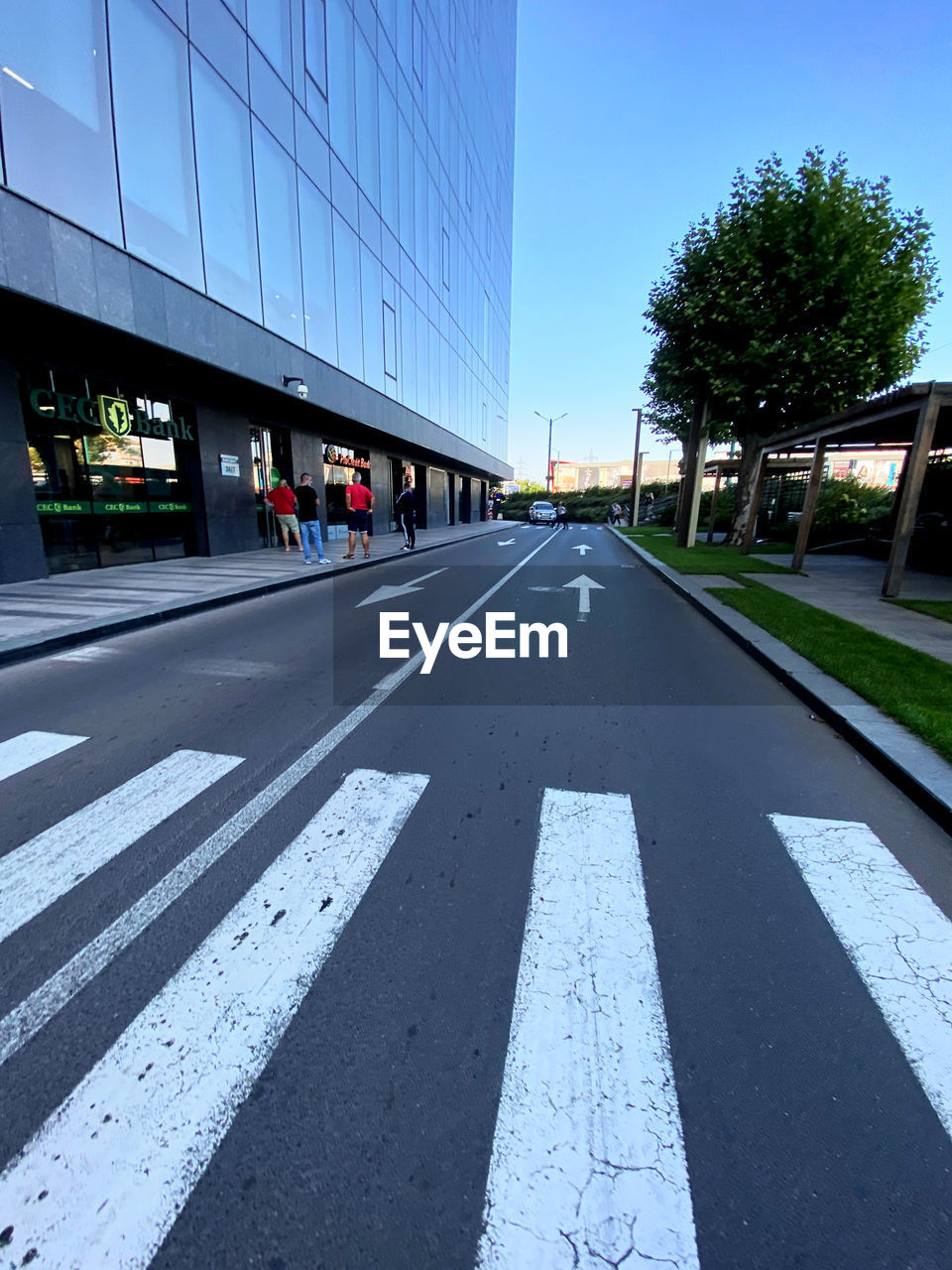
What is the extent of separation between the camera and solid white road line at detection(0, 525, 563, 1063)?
186cm

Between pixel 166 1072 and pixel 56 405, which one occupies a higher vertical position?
pixel 56 405

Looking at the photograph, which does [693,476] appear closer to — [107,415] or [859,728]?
[107,415]

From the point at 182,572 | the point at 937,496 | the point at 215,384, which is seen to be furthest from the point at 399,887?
the point at 937,496

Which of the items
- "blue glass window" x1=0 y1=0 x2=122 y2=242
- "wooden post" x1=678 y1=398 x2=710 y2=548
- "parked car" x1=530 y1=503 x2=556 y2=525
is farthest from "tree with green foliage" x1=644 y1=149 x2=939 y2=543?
"parked car" x1=530 y1=503 x2=556 y2=525

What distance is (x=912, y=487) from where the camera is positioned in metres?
9.30

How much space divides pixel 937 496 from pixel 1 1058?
2059 cm

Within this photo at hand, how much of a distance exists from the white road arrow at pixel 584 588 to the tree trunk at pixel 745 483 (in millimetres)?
10515

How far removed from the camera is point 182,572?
11.6 m

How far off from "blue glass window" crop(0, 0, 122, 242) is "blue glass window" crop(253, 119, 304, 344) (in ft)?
14.3

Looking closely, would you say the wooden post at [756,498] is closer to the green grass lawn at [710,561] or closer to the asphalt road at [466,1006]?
the green grass lawn at [710,561]

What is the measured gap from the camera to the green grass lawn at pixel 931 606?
320 inches

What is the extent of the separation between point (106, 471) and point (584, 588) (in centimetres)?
1010

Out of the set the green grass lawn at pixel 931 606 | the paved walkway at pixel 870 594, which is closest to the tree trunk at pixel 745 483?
the paved walkway at pixel 870 594

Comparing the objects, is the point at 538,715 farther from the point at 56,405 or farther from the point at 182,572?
the point at 56,405
